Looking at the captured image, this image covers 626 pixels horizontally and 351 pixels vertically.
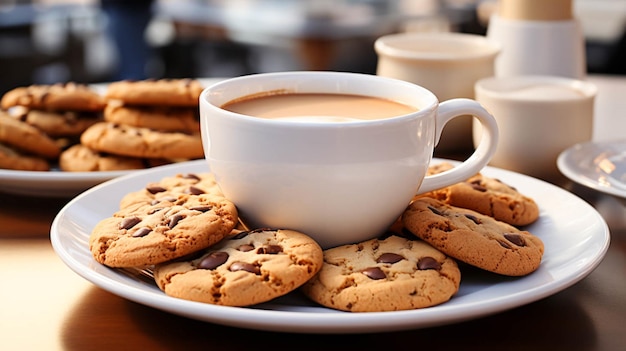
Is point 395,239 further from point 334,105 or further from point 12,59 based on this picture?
point 12,59

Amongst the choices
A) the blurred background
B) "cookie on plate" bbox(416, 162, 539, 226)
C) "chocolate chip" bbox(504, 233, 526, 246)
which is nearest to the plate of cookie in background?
"cookie on plate" bbox(416, 162, 539, 226)

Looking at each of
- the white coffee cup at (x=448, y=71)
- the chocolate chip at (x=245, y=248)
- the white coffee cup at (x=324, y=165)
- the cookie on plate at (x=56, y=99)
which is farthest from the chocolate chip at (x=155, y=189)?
the white coffee cup at (x=448, y=71)

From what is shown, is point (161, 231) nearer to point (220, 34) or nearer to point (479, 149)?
point (479, 149)

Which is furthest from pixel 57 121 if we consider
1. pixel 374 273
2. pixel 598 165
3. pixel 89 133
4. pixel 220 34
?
pixel 220 34

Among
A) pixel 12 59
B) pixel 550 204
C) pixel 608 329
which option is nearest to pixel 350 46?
pixel 12 59

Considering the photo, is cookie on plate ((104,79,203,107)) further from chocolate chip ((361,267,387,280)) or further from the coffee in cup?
chocolate chip ((361,267,387,280))

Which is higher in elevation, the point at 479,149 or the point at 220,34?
the point at 479,149
